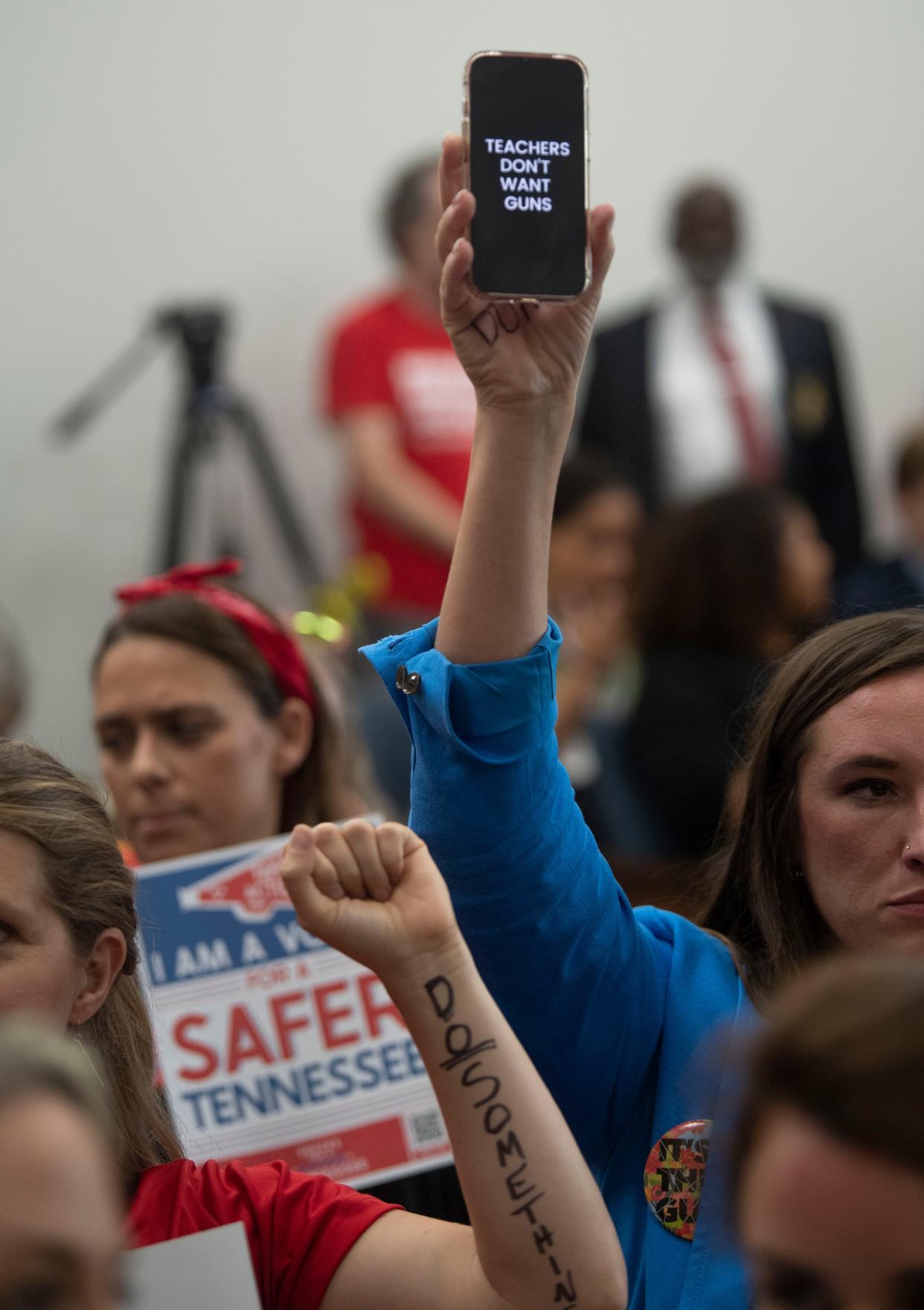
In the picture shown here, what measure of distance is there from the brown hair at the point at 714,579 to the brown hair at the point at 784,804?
6.68ft

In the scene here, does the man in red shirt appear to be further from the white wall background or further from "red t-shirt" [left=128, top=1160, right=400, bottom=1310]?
"red t-shirt" [left=128, top=1160, right=400, bottom=1310]

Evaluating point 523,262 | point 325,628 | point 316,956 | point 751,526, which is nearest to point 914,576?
point 751,526

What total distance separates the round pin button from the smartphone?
80cm

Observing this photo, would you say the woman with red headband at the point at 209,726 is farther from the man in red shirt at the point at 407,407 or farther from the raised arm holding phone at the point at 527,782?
the man in red shirt at the point at 407,407

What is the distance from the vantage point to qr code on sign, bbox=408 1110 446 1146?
7.59ft

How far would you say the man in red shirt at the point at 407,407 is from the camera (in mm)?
4996

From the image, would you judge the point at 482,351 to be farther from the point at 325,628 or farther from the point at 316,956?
the point at 325,628

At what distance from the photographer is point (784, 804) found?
6.28 ft

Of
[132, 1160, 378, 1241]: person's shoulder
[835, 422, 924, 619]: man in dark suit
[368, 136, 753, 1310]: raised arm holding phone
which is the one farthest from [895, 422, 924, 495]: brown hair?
[132, 1160, 378, 1241]: person's shoulder

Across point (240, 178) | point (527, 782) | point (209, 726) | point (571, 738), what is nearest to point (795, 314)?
point (240, 178)

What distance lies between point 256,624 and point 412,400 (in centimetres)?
222

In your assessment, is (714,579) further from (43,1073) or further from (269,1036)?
(43,1073)

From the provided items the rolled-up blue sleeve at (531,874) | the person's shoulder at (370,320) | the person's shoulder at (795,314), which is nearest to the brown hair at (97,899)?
the rolled-up blue sleeve at (531,874)

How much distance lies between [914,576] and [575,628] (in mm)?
992
